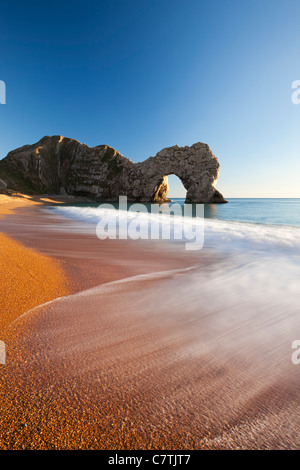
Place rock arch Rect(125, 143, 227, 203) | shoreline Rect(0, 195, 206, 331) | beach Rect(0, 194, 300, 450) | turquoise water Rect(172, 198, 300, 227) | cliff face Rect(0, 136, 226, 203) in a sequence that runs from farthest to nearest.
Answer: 1. cliff face Rect(0, 136, 226, 203)
2. rock arch Rect(125, 143, 227, 203)
3. turquoise water Rect(172, 198, 300, 227)
4. shoreline Rect(0, 195, 206, 331)
5. beach Rect(0, 194, 300, 450)

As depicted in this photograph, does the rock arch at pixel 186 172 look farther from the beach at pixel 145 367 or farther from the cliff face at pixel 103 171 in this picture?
the beach at pixel 145 367

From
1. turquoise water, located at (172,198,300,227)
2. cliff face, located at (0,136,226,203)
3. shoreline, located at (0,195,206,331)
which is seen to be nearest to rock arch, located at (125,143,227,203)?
cliff face, located at (0,136,226,203)

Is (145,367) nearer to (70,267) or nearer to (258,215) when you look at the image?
(70,267)

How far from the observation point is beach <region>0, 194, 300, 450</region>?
3.46ft

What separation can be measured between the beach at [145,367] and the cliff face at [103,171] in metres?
66.4

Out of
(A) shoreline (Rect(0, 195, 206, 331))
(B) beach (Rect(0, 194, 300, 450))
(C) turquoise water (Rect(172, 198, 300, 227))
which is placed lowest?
(B) beach (Rect(0, 194, 300, 450))

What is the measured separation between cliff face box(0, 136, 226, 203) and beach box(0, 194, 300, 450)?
218ft

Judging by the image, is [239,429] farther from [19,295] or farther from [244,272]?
[244,272]

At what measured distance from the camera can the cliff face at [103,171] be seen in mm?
65750

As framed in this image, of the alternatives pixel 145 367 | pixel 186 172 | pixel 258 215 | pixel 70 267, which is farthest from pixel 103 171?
pixel 145 367

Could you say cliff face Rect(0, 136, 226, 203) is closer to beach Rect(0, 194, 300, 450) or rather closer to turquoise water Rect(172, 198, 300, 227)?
turquoise water Rect(172, 198, 300, 227)

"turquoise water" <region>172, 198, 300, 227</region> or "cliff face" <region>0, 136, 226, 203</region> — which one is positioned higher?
"cliff face" <region>0, 136, 226, 203</region>

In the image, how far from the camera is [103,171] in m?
78.2

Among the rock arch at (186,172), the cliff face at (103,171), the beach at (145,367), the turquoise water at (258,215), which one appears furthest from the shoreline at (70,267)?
the cliff face at (103,171)
